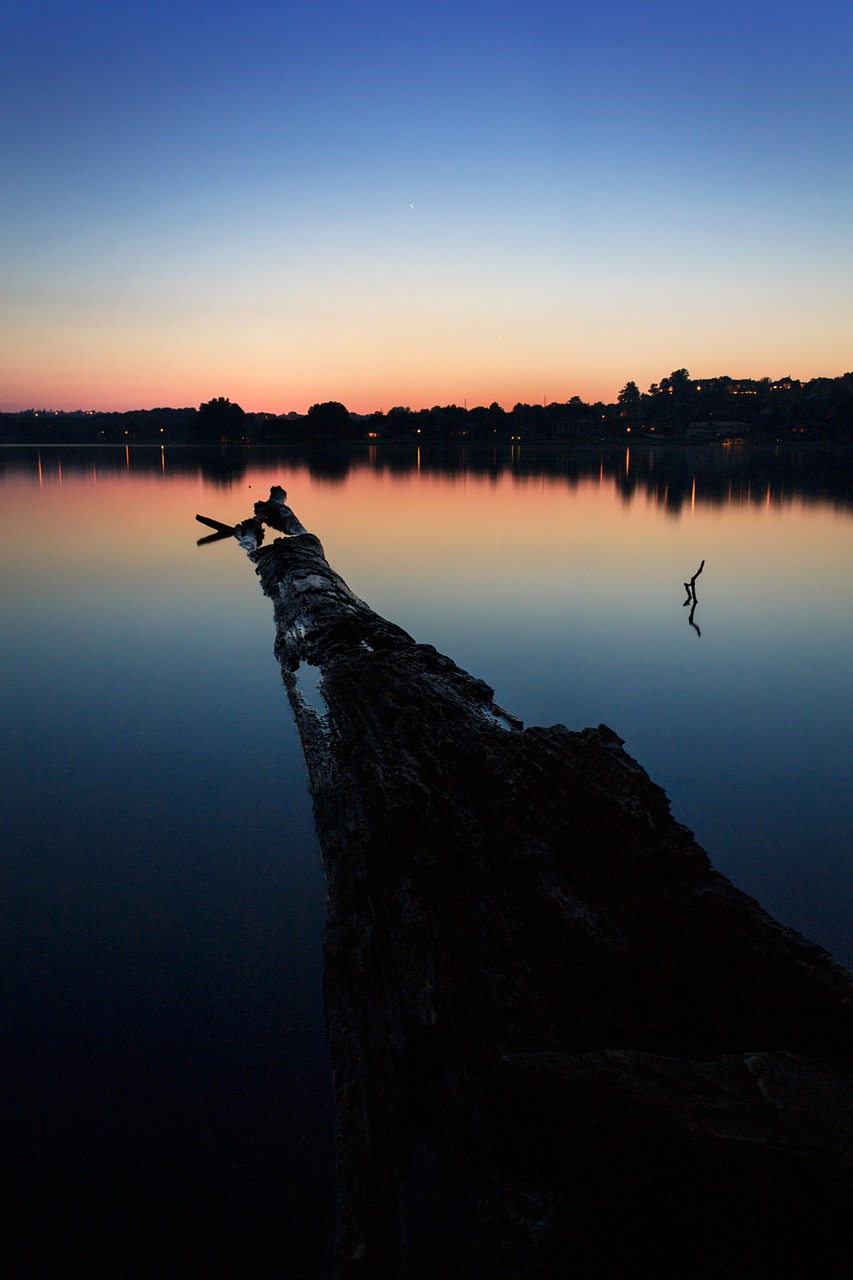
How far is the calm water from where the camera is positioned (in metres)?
2.71

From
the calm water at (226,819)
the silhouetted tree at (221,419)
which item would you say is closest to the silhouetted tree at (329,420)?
the silhouetted tree at (221,419)

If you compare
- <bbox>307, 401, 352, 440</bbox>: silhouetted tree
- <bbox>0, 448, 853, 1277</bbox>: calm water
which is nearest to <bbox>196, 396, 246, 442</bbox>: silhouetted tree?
<bbox>307, 401, 352, 440</bbox>: silhouetted tree

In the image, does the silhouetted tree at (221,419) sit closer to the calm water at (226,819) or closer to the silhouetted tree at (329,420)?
the silhouetted tree at (329,420)

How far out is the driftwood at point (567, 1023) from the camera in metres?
1.89

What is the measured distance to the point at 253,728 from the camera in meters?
7.18

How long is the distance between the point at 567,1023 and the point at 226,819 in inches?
130

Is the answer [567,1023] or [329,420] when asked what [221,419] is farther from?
[567,1023]

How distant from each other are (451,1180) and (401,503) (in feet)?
100

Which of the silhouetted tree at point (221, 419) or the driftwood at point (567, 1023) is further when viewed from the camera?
the silhouetted tree at point (221, 419)

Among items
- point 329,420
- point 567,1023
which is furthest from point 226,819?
point 329,420

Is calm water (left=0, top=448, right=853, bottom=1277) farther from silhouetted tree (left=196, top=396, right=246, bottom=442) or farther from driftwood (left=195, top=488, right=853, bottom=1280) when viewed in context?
silhouetted tree (left=196, top=396, right=246, bottom=442)

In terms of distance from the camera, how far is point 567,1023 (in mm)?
2705

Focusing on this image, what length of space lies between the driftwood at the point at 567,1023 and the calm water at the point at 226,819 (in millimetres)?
516

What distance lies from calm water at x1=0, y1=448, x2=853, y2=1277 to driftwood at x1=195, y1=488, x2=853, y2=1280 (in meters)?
0.52
